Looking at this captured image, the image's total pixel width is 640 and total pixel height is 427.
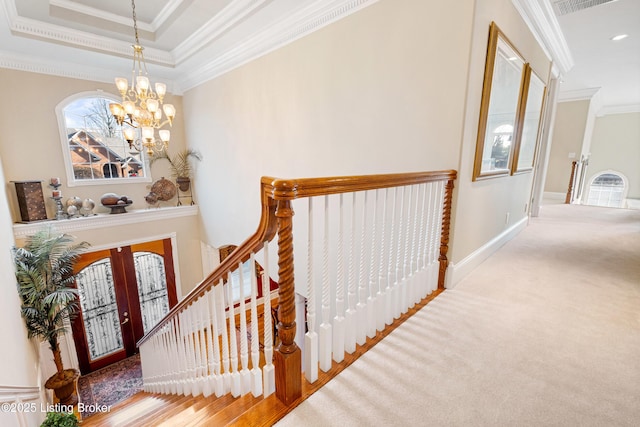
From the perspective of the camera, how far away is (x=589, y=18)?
3.21m

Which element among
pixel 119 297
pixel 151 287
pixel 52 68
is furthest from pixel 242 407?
pixel 52 68

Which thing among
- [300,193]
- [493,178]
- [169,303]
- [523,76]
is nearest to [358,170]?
[493,178]

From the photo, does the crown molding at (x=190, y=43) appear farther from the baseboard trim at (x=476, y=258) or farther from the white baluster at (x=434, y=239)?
the baseboard trim at (x=476, y=258)

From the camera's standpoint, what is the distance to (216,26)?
349cm

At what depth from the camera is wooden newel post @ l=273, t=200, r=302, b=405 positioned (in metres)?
1.13

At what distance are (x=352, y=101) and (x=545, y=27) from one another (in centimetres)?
248

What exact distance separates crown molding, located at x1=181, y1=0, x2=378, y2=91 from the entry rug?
211 inches

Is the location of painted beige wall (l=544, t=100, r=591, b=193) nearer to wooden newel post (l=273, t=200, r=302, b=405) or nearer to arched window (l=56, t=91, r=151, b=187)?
wooden newel post (l=273, t=200, r=302, b=405)

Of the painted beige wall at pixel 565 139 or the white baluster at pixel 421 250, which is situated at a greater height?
the painted beige wall at pixel 565 139

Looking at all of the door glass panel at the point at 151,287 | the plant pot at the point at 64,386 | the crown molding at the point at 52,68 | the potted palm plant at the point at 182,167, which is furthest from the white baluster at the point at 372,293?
the crown molding at the point at 52,68

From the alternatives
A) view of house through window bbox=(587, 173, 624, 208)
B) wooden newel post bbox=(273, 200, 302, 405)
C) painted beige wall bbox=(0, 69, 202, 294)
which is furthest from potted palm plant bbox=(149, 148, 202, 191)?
view of house through window bbox=(587, 173, 624, 208)

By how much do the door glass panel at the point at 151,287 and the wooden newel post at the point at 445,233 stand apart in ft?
17.6

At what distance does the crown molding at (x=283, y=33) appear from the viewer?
8.75 ft

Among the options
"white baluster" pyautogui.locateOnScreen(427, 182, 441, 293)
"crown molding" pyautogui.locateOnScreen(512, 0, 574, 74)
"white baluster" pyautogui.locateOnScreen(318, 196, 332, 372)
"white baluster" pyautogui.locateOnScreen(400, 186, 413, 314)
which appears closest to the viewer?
"white baluster" pyautogui.locateOnScreen(318, 196, 332, 372)
